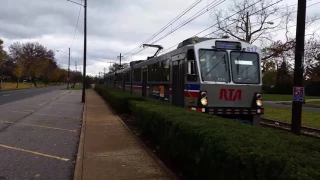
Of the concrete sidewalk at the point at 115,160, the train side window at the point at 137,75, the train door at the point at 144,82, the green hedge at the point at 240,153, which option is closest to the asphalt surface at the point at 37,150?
the concrete sidewalk at the point at 115,160

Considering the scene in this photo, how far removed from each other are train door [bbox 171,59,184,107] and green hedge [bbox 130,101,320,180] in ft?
16.4

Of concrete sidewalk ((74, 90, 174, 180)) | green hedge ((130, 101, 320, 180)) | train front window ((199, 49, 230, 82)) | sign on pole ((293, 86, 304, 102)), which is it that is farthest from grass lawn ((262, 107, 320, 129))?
green hedge ((130, 101, 320, 180))

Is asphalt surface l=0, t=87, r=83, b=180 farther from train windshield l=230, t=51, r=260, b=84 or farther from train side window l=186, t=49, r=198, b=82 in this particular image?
train windshield l=230, t=51, r=260, b=84

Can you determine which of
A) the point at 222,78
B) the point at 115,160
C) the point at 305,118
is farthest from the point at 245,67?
the point at 305,118

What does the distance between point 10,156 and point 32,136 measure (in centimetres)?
277

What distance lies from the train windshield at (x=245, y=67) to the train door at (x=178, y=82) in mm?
1744

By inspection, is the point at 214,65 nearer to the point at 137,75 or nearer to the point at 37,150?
the point at 37,150

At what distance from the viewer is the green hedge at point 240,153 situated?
9.57 ft

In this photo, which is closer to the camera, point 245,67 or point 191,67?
point 191,67

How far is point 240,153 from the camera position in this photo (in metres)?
3.40

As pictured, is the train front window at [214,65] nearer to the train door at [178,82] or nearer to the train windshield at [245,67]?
the train windshield at [245,67]

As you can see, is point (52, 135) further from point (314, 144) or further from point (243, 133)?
point (314, 144)

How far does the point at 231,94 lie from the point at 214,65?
Result: 1.02m


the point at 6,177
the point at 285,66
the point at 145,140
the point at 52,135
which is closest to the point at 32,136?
the point at 52,135
